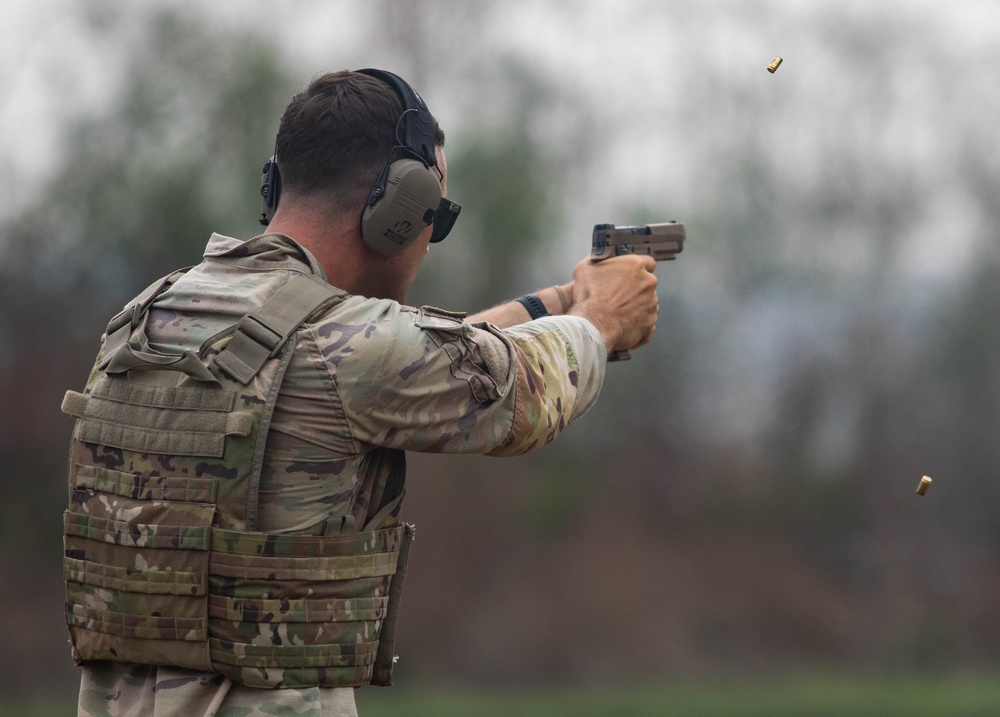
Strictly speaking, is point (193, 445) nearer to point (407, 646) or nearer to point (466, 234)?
point (407, 646)

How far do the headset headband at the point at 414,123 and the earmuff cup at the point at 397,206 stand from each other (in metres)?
0.04

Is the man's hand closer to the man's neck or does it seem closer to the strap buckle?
the man's neck

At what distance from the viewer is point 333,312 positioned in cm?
248

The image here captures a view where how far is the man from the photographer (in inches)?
94.3

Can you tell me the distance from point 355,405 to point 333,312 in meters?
0.21

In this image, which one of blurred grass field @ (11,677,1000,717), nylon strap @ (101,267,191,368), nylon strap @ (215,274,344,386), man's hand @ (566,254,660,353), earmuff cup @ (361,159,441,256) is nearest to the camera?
nylon strap @ (215,274,344,386)

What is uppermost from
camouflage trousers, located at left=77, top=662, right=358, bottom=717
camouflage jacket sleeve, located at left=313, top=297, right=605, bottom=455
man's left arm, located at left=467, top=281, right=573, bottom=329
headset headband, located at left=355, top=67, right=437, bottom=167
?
headset headband, located at left=355, top=67, right=437, bottom=167

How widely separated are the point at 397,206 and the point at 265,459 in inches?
26.8

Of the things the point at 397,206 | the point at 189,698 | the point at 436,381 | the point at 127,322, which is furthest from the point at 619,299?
the point at 189,698

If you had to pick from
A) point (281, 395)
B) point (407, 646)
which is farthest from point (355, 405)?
point (407, 646)

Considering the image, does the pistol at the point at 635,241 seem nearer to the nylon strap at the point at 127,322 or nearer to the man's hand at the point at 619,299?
the man's hand at the point at 619,299

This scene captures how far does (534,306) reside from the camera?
3436 mm

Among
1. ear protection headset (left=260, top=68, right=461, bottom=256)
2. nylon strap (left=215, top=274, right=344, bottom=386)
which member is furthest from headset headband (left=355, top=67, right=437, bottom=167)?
nylon strap (left=215, top=274, right=344, bottom=386)

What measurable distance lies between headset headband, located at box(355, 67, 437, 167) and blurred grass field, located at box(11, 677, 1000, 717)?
8126 millimetres
